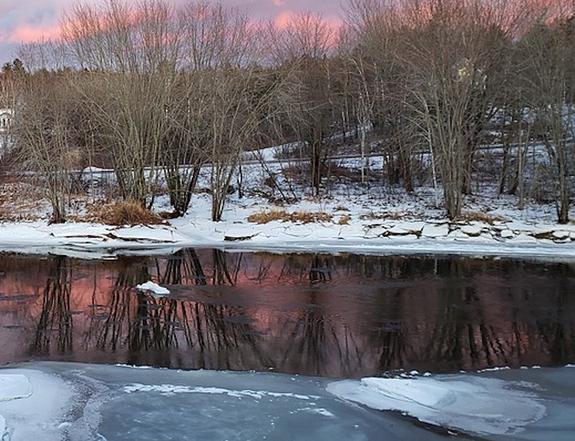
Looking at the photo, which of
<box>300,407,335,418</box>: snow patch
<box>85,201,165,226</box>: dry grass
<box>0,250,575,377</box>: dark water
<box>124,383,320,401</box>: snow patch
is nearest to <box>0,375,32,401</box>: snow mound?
<box>124,383,320,401</box>: snow patch

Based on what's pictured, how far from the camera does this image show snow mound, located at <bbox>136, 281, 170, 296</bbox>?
43.1 ft

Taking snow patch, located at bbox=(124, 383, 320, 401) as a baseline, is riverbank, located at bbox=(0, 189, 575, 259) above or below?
above

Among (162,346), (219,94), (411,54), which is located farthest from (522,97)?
(162,346)

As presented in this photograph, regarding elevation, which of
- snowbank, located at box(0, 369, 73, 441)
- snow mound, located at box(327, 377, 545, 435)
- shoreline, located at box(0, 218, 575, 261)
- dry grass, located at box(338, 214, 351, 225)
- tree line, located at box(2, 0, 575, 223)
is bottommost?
snow mound, located at box(327, 377, 545, 435)

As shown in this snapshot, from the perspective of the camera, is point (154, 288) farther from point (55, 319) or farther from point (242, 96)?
point (242, 96)

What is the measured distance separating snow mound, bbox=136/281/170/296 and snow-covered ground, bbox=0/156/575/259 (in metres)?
5.57

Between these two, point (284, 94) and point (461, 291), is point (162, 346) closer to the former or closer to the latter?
point (461, 291)

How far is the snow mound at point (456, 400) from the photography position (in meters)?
6.45

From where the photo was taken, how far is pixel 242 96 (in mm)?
24141

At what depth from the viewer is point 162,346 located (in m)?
9.44

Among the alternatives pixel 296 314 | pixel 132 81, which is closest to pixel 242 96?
pixel 132 81

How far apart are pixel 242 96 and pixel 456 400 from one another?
62.0ft

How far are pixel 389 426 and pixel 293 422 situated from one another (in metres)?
1.01

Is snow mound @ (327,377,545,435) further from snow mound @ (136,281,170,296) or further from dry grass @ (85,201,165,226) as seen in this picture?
dry grass @ (85,201,165,226)
